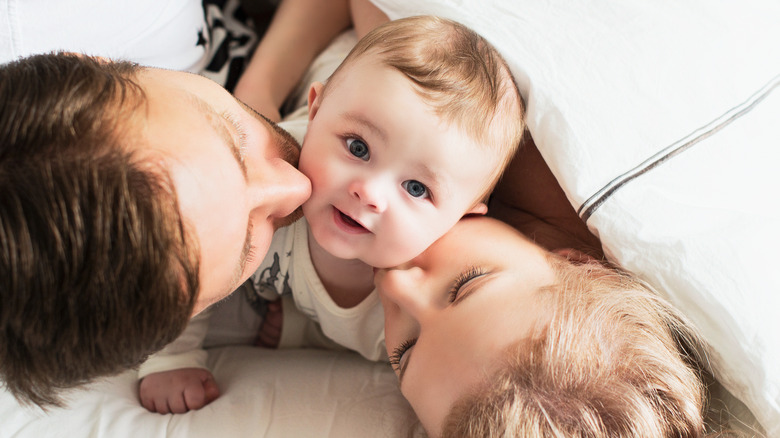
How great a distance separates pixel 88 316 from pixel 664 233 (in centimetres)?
72

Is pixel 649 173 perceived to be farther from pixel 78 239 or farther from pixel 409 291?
pixel 78 239

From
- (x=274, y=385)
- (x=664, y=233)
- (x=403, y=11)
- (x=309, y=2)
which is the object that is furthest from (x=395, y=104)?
(x=309, y=2)

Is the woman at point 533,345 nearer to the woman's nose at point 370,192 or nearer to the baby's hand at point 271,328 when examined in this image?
the woman's nose at point 370,192

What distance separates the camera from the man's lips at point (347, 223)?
0.87 metres

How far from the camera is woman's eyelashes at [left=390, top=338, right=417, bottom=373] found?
2.80 ft

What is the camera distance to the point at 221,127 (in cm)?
73

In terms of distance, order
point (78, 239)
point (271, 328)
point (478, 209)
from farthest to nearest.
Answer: point (271, 328)
point (478, 209)
point (78, 239)

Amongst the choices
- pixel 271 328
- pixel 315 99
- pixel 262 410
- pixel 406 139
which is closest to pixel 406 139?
pixel 406 139

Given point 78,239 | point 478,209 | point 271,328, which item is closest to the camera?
point 78,239

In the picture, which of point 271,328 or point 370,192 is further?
point 271,328

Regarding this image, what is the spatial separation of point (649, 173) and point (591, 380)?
322mm

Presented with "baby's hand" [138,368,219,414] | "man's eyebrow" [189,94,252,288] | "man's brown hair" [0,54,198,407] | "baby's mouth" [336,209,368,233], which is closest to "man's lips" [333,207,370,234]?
"baby's mouth" [336,209,368,233]

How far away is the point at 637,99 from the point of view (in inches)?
34.6

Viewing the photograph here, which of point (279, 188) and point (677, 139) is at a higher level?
point (677, 139)
